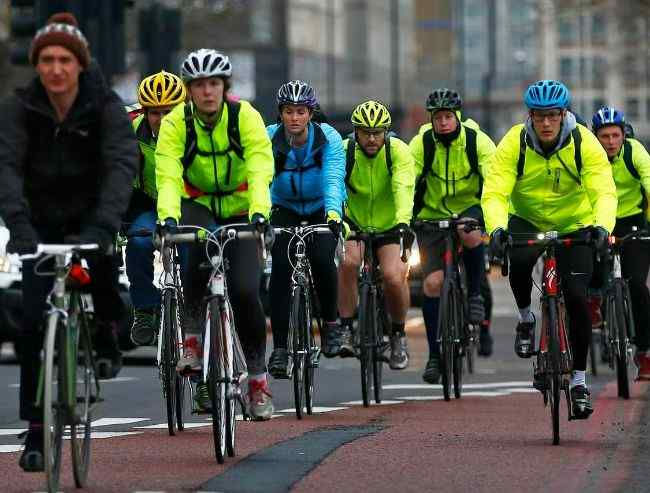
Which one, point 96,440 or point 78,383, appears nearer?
point 78,383

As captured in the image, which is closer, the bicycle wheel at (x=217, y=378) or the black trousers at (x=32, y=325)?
the black trousers at (x=32, y=325)

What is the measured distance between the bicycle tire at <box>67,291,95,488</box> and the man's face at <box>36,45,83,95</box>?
0.85 meters

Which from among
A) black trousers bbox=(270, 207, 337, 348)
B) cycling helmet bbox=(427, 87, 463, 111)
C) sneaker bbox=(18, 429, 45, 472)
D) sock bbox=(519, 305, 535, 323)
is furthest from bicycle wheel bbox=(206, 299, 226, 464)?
cycling helmet bbox=(427, 87, 463, 111)

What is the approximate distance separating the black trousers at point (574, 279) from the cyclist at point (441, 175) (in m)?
4.16

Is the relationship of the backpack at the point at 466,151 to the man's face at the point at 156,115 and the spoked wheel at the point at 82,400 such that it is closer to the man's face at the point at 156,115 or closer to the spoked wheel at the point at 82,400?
the man's face at the point at 156,115

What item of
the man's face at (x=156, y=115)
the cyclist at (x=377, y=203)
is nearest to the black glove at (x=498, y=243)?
the man's face at (x=156, y=115)

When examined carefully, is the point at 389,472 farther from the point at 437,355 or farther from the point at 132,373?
the point at 132,373

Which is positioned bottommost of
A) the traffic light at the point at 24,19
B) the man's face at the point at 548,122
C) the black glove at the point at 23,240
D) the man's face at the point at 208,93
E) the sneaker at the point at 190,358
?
the sneaker at the point at 190,358

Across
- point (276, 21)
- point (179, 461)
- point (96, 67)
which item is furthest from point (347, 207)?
point (276, 21)

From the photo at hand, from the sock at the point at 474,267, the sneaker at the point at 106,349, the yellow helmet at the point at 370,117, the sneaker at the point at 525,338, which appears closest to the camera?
the sneaker at the point at 106,349

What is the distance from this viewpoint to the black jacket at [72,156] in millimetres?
9008

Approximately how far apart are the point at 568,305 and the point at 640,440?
811mm

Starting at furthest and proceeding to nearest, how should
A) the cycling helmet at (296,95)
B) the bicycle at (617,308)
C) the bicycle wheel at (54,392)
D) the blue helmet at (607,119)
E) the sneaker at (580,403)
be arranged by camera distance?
the blue helmet at (607,119) → the bicycle at (617,308) → the cycling helmet at (296,95) → the sneaker at (580,403) → the bicycle wheel at (54,392)

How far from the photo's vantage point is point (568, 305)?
11.9 metres
